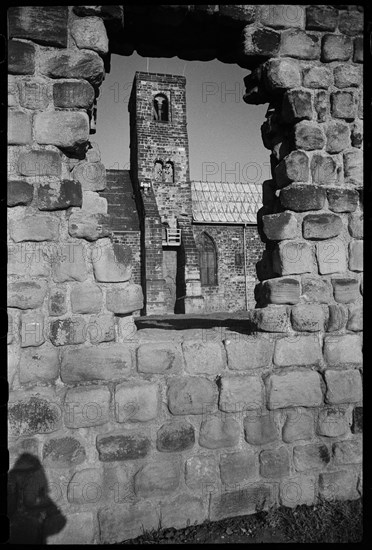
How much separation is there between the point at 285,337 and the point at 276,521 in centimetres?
117

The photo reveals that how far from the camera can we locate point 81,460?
250cm

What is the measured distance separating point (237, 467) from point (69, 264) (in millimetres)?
1746

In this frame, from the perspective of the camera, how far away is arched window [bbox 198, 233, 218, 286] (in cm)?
2266

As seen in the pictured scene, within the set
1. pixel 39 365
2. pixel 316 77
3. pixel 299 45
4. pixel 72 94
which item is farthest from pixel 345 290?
pixel 72 94

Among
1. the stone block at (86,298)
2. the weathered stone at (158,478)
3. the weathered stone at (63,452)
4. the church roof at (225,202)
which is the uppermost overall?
the church roof at (225,202)

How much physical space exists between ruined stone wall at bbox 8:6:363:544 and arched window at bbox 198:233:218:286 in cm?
1966

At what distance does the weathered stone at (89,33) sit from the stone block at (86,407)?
221 centimetres

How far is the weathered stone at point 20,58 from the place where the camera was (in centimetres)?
251

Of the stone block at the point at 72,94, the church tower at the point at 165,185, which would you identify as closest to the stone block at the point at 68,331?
the stone block at the point at 72,94

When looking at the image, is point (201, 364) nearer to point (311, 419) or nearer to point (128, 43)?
point (311, 419)

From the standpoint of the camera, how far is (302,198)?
9.27 ft

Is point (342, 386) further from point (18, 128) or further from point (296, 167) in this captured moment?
point (18, 128)

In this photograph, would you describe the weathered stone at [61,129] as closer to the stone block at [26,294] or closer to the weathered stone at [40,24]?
the weathered stone at [40,24]
